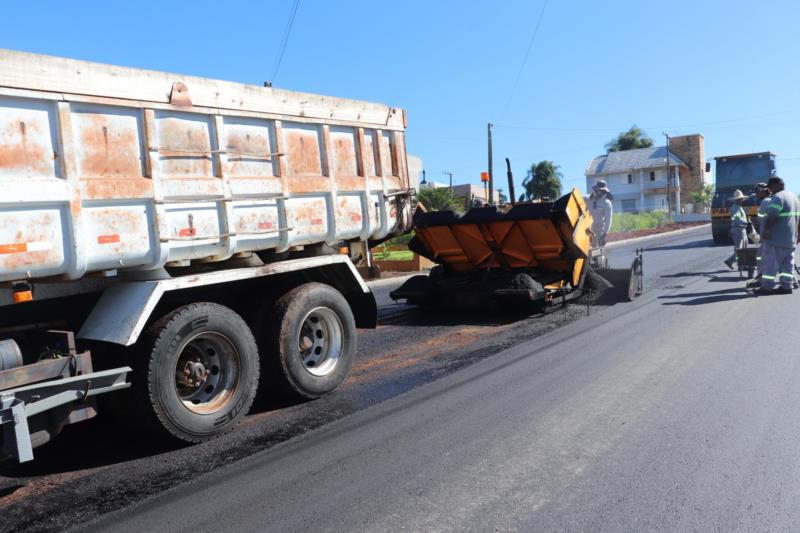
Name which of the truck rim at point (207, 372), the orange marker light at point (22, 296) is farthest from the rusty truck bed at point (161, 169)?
the truck rim at point (207, 372)

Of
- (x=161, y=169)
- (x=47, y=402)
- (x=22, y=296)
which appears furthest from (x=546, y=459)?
(x=22, y=296)

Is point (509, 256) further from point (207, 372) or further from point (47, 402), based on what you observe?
point (47, 402)

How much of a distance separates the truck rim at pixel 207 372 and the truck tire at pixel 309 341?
1.65 ft

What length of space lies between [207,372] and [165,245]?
99 centimetres

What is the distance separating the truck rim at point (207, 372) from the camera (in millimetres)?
4727

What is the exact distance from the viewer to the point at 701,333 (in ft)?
25.5

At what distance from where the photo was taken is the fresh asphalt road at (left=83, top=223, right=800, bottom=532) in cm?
337

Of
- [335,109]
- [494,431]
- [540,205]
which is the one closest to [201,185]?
[335,109]

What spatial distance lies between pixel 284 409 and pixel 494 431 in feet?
5.97

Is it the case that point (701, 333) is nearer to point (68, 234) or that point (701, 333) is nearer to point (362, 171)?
point (362, 171)

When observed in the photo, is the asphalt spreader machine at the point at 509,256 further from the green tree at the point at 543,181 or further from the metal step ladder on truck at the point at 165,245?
the green tree at the point at 543,181

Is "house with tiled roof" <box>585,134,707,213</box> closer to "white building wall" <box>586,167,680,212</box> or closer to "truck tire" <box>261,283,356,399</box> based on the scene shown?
"white building wall" <box>586,167,680,212</box>

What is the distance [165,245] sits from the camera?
4.54 meters

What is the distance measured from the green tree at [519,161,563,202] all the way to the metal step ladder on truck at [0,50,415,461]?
5195 cm
